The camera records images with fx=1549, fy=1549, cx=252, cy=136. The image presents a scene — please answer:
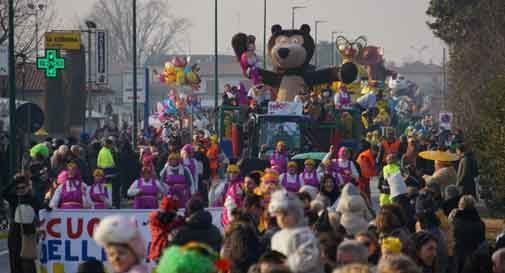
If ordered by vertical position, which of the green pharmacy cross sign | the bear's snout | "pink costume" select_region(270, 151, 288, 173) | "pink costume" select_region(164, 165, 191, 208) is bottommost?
"pink costume" select_region(164, 165, 191, 208)

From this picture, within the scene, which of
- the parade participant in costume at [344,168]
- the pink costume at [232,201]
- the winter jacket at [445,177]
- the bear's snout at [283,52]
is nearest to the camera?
the pink costume at [232,201]

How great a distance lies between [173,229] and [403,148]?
77.4ft

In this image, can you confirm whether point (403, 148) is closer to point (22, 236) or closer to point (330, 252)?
point (22, 236)

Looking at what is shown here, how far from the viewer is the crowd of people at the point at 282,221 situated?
9.02 m

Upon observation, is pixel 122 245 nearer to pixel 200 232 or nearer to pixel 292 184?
pixel 200 232

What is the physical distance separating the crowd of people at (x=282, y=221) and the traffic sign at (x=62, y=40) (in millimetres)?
14759

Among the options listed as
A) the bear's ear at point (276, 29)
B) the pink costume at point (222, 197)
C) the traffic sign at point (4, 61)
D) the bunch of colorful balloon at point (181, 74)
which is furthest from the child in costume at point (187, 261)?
the bunch of colorful balloon at point (181, 74)

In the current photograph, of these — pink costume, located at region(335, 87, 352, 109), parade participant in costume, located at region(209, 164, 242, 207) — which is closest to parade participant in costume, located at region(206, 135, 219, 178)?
pink costume, located at region(335, 87, 352, 109)

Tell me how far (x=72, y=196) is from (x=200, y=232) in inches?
287

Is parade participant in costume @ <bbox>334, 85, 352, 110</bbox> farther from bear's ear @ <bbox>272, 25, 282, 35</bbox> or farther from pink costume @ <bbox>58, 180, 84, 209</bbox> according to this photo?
pink costume @ <bbox>58, 180, 84, 209</bbox>

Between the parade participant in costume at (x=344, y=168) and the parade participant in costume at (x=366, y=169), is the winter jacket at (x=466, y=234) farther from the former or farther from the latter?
the parade participant in costume at (x=366, y=169)

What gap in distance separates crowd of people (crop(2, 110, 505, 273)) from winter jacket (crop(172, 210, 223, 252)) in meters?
0.01

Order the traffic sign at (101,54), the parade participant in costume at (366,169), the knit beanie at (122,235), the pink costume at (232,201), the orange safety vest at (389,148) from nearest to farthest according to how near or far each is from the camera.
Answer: the knit beanie at (122,235), the pink costume at (232,201), the parade participant in costume at (366,169), the orange safety vest at (389,148), the traffic sign at (101,54)

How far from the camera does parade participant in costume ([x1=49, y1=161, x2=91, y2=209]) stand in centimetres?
2011
